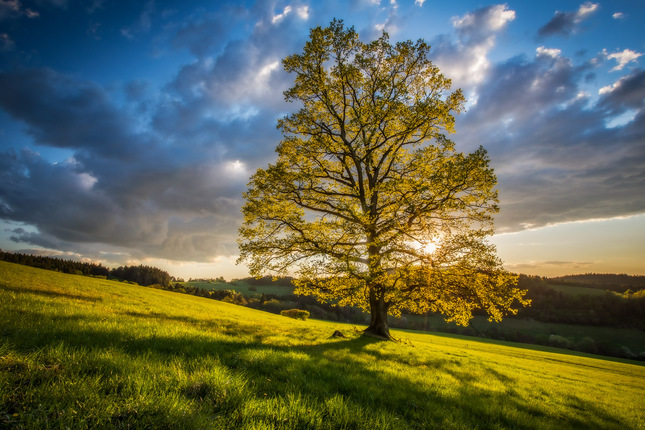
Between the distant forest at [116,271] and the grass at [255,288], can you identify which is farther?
the grass at [255,288]

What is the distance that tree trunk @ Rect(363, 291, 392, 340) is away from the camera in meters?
18.9

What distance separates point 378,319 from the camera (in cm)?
1914

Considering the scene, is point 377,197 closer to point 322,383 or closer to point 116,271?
point 322,383

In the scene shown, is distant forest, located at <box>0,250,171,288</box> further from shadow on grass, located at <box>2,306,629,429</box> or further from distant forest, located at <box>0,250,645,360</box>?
shadow on grass, located at <box>2,306,629,429</box>

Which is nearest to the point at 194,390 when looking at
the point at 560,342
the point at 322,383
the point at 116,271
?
the point at 322,383

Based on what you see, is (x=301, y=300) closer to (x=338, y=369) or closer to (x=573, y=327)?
(x=338, y=369)

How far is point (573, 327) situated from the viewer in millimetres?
140625

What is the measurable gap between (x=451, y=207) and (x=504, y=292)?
18.9ft

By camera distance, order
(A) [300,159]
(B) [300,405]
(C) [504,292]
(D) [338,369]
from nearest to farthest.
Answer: (B) [300,405], (D) [338,369], (C) [504,292], (A) [300,159]

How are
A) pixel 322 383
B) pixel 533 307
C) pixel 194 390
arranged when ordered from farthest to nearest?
pixel 533 307 < pixel 322 383 < pixel 194 390

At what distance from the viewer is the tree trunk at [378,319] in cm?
1889

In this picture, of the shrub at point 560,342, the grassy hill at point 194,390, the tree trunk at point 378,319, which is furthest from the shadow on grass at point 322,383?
the shrub at point 560,342

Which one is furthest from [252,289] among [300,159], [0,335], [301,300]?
[0,335]

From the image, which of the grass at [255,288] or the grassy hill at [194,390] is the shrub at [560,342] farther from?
the grassy hill at [194,390]
